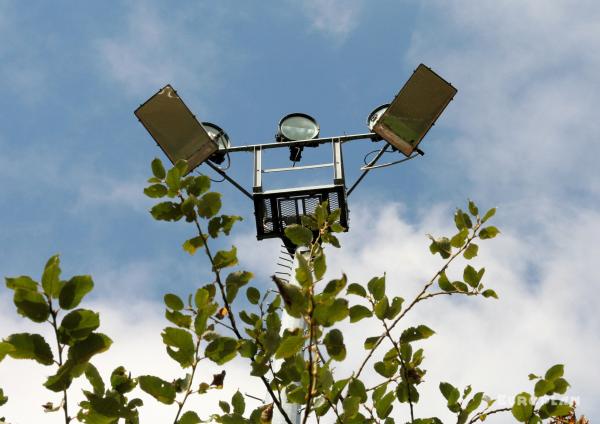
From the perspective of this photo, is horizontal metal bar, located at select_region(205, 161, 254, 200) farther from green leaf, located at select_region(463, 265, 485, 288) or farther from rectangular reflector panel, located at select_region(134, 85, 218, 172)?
green leaf, located at select_region(463, 265, 485, 288)

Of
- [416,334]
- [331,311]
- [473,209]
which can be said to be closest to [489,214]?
[473,209]

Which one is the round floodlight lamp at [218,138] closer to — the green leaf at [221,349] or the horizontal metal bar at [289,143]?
the horizontal metal bar at [289,143]

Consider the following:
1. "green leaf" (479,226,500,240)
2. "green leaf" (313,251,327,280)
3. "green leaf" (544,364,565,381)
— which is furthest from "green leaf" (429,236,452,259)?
"green leaf" (313,251,327,280)

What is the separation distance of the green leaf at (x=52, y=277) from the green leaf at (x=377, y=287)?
3.20ft

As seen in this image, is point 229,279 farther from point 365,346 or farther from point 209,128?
point 209,128

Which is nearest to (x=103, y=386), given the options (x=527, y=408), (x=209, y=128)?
(x=527, y=408)

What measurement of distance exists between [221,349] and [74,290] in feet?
1.75

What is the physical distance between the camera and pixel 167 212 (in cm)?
210

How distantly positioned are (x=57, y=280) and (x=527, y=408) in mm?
1418

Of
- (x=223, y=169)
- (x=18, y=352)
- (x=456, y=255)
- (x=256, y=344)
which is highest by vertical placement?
(x=223, y=169)

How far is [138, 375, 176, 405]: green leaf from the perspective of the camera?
171 cm

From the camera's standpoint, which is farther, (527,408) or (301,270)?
→ (527,408)

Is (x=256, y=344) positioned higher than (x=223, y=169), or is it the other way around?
(x=223, y=169)

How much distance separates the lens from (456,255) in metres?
2.47
